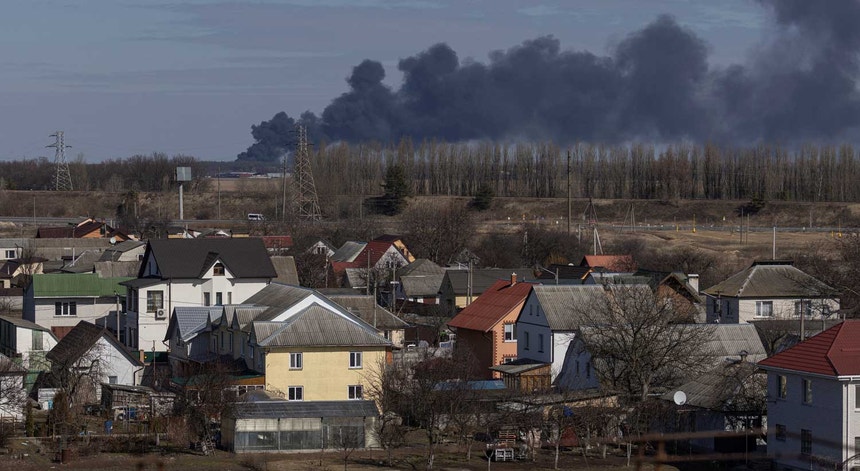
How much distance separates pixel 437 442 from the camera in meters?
21.5

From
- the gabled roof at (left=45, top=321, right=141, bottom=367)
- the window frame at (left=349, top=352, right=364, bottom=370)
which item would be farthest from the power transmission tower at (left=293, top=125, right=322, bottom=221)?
the window frame at (left=349, top=352, right=364, bottom=370)

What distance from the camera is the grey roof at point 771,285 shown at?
108ft

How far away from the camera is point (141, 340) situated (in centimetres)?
3183

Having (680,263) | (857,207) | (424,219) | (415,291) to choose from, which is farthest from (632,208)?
(415,291)

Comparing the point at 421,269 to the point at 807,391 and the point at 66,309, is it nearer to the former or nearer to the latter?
the point at 66,309

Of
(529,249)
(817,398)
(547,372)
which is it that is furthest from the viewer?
(529,249)

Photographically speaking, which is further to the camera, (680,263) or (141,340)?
(680,263)

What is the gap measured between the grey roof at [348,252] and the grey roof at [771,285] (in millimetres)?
18595

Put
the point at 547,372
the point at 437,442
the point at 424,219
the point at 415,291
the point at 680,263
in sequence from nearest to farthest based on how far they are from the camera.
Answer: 1. the point at 437,442
2. the point at 547,372
3. the point at 415,291
4. the point at 680,263
5. the point at 424,219

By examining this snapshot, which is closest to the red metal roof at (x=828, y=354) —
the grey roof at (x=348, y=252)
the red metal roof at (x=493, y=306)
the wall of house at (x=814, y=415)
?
the wall of house at (x=814, y=415)

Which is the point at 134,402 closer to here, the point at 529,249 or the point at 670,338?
the point at 670,338

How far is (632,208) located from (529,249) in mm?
24199

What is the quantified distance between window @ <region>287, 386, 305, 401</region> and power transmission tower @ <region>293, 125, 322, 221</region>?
3842 centimetres

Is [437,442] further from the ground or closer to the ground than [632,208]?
closer to the ground
